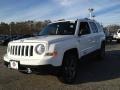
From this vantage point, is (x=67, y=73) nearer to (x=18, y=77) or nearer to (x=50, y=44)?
(x=50, y=44)

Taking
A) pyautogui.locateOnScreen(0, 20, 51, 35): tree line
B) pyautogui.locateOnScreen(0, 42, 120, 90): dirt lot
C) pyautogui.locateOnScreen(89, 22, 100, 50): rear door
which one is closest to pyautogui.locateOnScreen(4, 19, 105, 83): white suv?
pyautogui.locateOnScreen(0, 42, 120, 90): dirt lot

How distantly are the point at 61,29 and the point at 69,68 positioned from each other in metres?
1.65

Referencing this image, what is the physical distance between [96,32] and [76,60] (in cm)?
281

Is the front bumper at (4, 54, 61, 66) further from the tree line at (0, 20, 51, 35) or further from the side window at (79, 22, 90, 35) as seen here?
the tree line at (0, 20, 51, 35)

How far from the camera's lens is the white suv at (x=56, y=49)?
6691 millimetres

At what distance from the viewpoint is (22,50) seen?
703cm

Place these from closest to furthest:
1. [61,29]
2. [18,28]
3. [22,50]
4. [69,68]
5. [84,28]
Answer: [22,50], [69,68], [61,29], [84,28], [18,28]

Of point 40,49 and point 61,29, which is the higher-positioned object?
point 61,29

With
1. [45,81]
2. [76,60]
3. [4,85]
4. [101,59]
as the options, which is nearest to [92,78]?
[76,60]

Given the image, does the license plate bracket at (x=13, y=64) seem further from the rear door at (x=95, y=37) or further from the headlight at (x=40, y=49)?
the rear door at (x=95, y=37)

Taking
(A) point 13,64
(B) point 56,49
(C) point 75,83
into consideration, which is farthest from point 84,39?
(A) point 13,64

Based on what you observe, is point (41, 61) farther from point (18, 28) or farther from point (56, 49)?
point (18, 28)

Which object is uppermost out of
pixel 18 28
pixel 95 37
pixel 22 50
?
pixel 95 37

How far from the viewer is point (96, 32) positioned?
10305 millimetres
